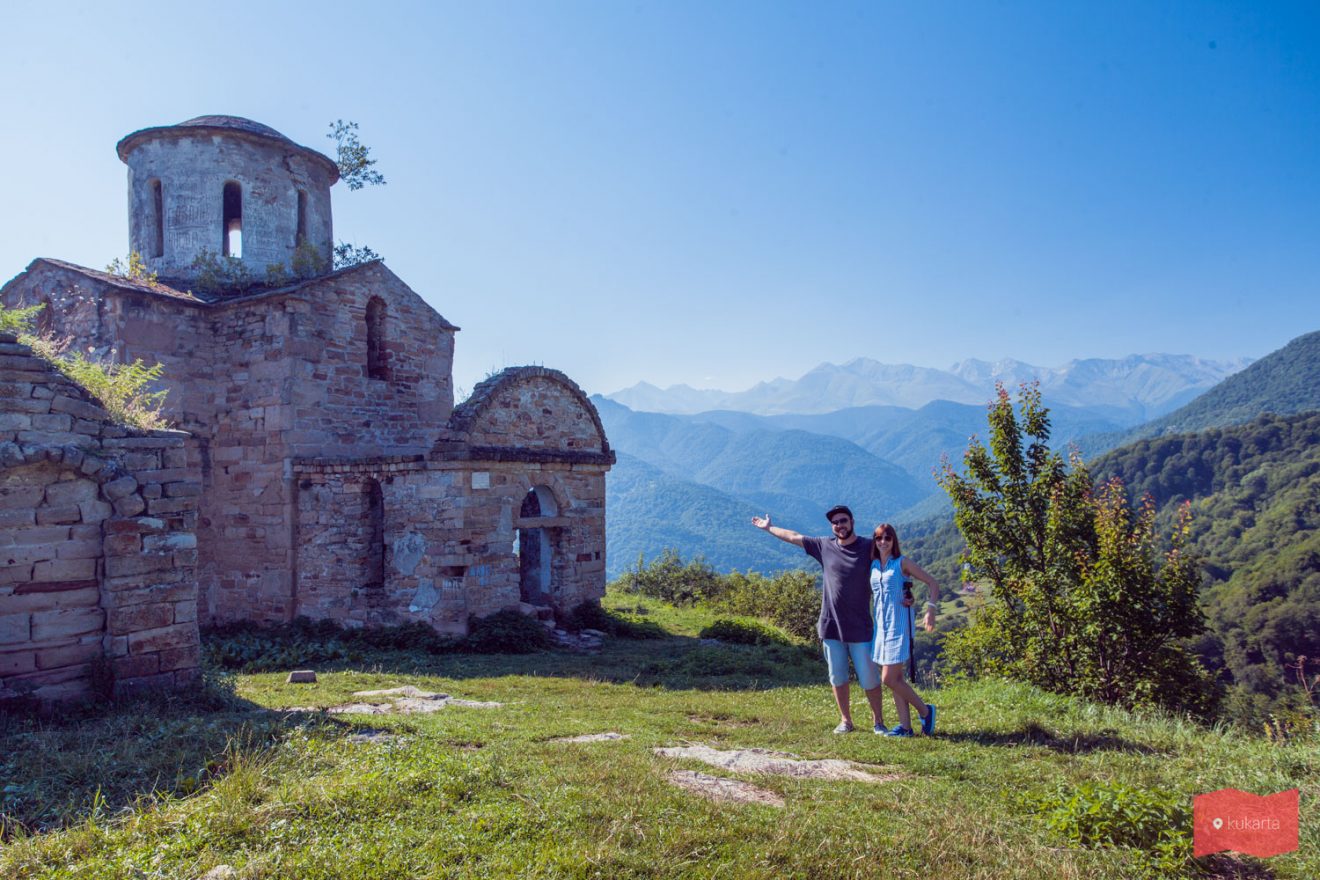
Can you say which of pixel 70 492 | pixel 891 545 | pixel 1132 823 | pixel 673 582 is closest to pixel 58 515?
pixel 70 492

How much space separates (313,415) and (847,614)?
998 centimetres

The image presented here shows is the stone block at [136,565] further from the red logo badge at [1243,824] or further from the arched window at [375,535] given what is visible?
the red logo badge at [1243,824]

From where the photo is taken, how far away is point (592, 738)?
5980 mm

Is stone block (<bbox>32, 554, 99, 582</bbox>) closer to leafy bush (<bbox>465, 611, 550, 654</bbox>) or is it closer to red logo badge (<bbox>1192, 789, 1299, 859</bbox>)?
leafy bush (<bbox>465, 611, 550, 654</bbox>)

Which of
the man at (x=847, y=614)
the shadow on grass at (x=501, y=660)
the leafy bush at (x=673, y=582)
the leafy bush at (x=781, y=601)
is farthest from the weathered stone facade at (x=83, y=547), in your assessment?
the leafy bush at (x=673, y=582)

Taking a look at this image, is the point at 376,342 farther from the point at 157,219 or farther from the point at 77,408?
the point at 77,408

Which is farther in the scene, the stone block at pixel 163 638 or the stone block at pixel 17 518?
the stone block at pixel 163 638

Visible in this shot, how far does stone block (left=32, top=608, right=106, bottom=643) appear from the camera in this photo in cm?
625

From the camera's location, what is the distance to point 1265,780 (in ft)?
15.9

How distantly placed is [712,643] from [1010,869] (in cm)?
1004

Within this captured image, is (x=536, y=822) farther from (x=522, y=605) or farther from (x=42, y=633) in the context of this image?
(x=522, y=605)

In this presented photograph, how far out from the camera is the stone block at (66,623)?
20.5 feet

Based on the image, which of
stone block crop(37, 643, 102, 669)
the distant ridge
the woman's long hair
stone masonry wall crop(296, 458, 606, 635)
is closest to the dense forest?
the woman's long hair

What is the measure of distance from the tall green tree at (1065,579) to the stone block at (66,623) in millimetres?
8880
